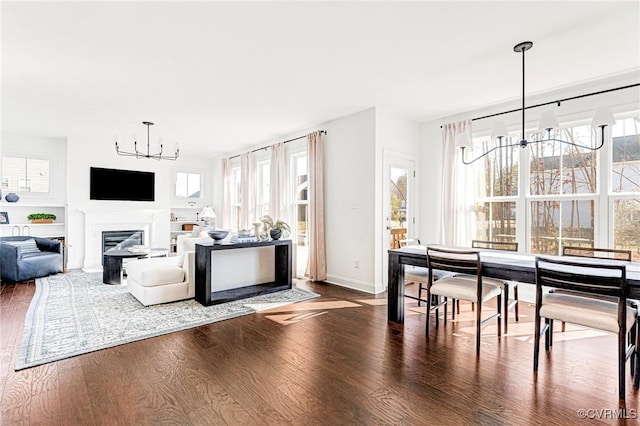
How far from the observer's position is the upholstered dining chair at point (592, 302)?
212 cm

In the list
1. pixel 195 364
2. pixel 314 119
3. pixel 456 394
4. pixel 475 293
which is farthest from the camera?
pixel 314 119

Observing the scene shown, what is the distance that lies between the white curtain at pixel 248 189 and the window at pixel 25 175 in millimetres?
3944

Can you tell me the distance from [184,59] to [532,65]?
11.6 feet

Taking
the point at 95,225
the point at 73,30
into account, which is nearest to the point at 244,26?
the point at 73,30

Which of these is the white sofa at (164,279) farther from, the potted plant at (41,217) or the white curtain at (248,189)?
the potted plant at (41,217)

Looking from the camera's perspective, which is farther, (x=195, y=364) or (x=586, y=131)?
(x=586, y=131)

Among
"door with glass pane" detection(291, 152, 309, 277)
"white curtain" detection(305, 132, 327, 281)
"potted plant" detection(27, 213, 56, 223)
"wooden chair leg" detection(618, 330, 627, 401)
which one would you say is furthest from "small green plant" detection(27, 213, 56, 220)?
"wooden chair leg" detection(618, 330, 627, 401)

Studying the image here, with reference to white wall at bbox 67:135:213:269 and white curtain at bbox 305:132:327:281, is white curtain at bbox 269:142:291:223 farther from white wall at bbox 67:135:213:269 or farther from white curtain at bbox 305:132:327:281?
white wall at bbox 67:135:213:269

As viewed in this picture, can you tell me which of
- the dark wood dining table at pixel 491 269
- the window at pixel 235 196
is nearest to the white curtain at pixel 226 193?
the window at pixel 235 196

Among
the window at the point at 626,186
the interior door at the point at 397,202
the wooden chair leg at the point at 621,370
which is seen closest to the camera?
the wooden chair leg at the point at 621,370

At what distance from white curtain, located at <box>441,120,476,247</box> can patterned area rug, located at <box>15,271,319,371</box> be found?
2273 mm

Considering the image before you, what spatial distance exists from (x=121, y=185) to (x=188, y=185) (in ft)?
6.12

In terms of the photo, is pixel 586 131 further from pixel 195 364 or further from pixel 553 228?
pixel 195 364

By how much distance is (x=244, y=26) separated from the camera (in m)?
2.66
